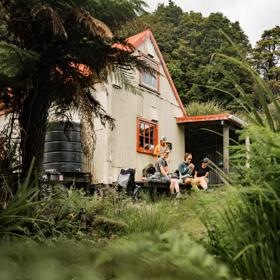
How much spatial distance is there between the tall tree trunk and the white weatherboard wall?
241 inches

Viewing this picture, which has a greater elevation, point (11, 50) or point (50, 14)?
point (50, 14)

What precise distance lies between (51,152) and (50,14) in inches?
310

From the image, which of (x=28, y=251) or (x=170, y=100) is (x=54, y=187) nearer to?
(x=28, y=251)

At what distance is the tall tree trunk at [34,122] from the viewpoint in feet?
18.4

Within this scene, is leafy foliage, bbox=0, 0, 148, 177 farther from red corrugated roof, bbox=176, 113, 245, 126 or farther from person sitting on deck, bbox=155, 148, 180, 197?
red corrugated roof, bbox=176, 113, 245, 126

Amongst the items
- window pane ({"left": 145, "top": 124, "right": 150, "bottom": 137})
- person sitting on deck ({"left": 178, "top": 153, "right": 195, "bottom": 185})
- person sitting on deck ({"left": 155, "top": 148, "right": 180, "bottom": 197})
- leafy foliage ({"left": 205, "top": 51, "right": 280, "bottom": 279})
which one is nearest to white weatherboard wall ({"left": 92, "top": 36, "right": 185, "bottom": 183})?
window pane ({"left": 145, "top": 124, "right": 150, "bottom": 137})

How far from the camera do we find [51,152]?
12641 millimetres

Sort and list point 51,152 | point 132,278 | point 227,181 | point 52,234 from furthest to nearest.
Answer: point 51,152 < point 52,234 < point 227,181 < point 132,278

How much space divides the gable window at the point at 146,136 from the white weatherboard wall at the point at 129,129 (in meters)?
0.16

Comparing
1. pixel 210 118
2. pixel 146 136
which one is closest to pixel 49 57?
pixel 146 136

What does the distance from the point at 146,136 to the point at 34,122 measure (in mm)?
10442

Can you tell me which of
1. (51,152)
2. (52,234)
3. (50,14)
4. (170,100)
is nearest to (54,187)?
(52,234)

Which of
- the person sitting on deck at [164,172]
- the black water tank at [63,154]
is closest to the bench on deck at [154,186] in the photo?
the person sitting on deck at [164,172]

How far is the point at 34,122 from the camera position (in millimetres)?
5633
